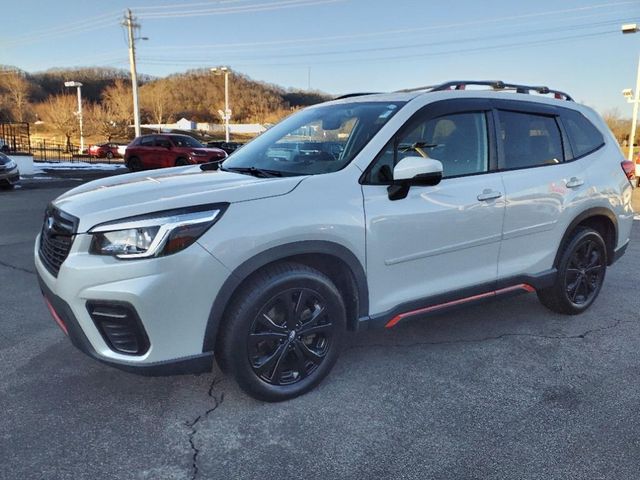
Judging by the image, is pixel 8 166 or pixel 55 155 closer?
pixel 8 166

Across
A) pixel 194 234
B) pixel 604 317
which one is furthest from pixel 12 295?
pixel 604 317

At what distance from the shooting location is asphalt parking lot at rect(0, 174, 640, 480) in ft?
8.02

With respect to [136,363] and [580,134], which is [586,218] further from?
[136,363]

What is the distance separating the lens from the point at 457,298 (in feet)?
11.6

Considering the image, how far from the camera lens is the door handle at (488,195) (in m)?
3.48

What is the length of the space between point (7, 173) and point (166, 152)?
7828 millimetres

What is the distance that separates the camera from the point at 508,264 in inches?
150

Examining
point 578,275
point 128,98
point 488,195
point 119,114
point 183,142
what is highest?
point 128,98

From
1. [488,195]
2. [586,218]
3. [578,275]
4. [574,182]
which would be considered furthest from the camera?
[578,275]

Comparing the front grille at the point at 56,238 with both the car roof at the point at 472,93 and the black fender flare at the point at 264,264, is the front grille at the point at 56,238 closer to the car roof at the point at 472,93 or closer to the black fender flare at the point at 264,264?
the black fender flare at the point at 264,264

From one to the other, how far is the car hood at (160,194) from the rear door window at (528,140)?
5.63ft

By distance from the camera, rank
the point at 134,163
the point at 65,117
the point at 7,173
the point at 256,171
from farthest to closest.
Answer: the point at 65,117
the point at 134,163
the point at 7,173
the point at 256,171

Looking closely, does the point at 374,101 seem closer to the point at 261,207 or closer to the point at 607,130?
the point at 261,207

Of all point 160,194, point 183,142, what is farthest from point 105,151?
point 160,194
